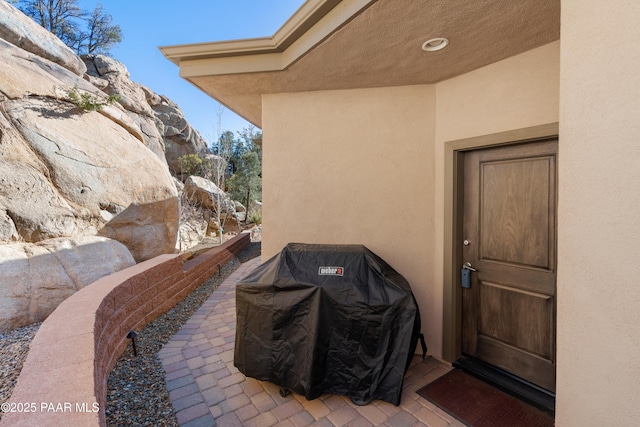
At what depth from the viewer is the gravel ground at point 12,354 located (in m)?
1.72

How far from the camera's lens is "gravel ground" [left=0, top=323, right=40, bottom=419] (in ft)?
5.64

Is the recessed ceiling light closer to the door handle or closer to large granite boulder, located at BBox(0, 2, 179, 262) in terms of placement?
the door handle

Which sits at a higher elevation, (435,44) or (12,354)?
(435,44)

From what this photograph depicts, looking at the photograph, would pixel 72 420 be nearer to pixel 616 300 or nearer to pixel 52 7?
pixel 616 300

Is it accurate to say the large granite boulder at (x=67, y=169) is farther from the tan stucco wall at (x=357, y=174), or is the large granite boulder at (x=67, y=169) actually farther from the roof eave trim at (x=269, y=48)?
the tan stucco wall at (x=357, y=174)

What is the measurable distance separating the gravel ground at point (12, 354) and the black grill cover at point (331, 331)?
4.95 feet

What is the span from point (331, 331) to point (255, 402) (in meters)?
0.91

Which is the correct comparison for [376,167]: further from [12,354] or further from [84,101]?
[84,101]

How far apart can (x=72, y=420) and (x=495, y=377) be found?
3.20m

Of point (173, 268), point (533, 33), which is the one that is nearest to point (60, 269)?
point (173, 268)

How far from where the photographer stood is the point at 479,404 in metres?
2.32

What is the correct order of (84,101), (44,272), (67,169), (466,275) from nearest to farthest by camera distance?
(466,275) < (44,272) < (67,169) < (84,101)

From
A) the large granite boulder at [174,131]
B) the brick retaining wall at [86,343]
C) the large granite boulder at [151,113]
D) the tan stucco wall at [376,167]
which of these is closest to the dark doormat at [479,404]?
the tan stucco wall at [376,167]

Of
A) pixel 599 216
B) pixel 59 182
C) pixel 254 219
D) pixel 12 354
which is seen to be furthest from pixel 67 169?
pixel 254 219
